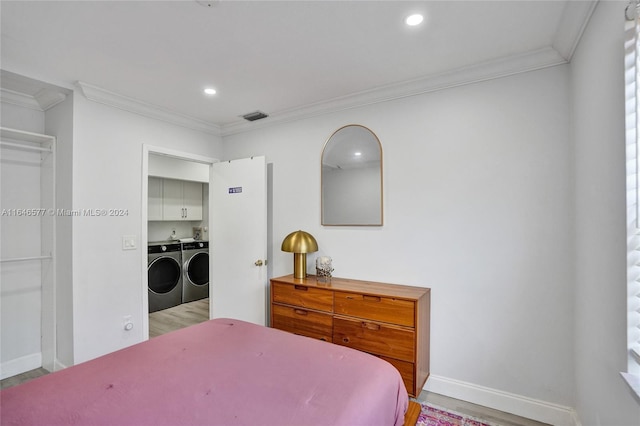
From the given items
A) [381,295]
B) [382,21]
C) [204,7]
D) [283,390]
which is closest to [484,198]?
[381,295]

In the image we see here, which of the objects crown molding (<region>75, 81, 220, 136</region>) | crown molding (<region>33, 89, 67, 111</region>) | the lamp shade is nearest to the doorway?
crown molding (<region>75, 81, 220, 136</region>)

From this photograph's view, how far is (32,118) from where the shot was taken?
2777 mm

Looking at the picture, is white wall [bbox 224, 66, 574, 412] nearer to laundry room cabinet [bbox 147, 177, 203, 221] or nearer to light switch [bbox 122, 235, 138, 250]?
light switch [bbox 122, 235, 138, 250]

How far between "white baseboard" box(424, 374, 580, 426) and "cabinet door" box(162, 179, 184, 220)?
14.6 feet

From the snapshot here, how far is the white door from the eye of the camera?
3191 millimetres

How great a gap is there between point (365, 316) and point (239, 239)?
1.69 m

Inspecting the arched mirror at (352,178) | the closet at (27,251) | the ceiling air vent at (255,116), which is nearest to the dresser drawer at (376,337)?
the arched mirror at (352,178)

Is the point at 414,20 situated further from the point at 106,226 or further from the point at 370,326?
the point at 106,226

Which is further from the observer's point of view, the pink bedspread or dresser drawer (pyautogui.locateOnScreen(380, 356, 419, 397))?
dresser drawer (pyautogui.locateOnScreen(380, 356, 419, 397))

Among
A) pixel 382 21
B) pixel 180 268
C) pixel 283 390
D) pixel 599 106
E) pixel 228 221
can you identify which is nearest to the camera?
pixel 283 390

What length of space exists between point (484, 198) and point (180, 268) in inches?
170

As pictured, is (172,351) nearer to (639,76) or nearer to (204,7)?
(204,7)

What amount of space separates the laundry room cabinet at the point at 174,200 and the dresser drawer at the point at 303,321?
314 centimetres

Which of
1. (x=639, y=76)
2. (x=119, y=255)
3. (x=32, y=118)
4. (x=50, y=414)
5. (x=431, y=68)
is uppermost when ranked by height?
Answer: (x=431, y=68)
